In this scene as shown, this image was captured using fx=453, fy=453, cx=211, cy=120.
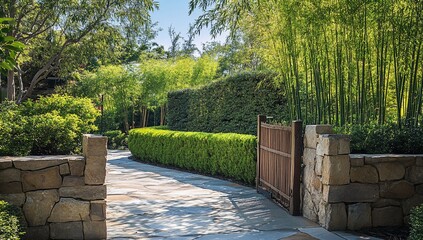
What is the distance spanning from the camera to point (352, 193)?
456 cm

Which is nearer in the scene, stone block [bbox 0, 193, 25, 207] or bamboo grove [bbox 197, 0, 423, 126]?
stone block [bbox 0, 193, 25, 207]

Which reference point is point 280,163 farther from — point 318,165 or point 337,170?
point 337,170

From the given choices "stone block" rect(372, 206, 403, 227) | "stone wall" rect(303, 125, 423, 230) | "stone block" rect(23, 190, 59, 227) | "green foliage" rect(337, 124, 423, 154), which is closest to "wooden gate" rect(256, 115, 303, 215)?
"stone wall" rect(303, 125, 423, 230)

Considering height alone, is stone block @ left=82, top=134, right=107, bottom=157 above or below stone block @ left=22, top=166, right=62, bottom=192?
above

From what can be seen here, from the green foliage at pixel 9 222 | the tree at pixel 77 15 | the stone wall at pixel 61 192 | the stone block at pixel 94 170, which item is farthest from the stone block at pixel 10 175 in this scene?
the tree at pixel 77 15

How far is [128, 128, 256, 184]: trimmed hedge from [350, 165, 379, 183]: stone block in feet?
10.0

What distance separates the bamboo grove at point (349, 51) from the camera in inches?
204

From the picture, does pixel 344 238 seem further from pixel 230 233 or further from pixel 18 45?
pixel 18 45

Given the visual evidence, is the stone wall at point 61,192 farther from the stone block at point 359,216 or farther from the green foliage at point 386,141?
the green foliage at point 386,141

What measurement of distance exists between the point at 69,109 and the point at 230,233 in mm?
2753

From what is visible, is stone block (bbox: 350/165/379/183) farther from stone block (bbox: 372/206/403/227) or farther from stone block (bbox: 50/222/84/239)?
stone block (bbox: 50/222/84/239)

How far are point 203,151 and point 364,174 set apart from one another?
5.23 metres

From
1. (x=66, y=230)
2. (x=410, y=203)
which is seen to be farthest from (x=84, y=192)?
(x=410, y=203)

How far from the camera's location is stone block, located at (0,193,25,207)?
384 centimetres
